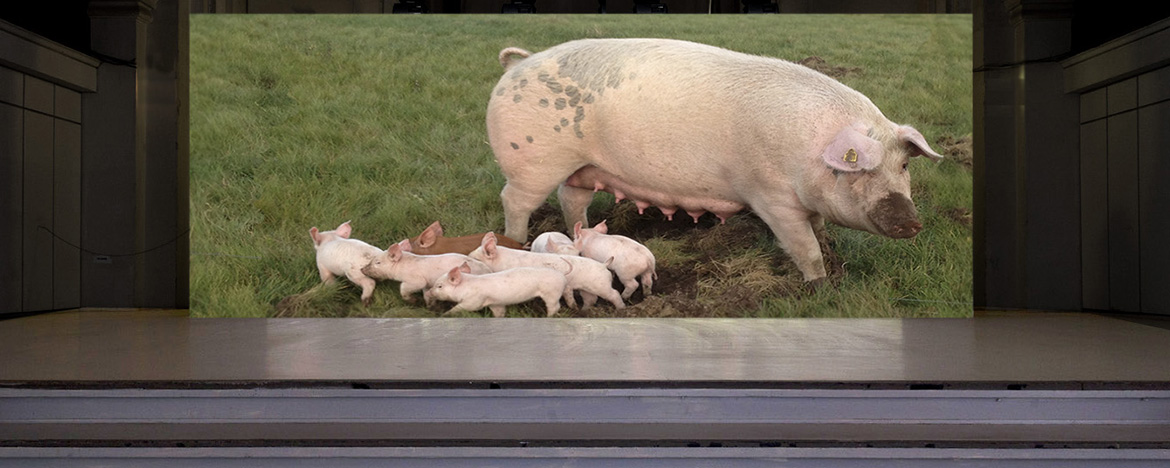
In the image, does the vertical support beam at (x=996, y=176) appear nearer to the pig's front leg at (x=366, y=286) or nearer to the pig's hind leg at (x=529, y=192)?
the pig's hind leg at (x=529, y=192)

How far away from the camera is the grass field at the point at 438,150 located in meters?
4.34

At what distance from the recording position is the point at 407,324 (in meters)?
3.82

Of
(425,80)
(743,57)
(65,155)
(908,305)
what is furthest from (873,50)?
(65,155)

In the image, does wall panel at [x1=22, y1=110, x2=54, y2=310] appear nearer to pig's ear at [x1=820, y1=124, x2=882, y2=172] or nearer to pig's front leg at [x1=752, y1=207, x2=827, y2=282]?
pig's front leg at [x1=752, y1=207, x2=827, y2=282]

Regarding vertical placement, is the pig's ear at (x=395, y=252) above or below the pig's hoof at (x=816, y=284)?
above

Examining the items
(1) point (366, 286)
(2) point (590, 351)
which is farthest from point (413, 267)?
(2) point (590, 351)

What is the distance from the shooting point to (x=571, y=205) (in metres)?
4.49

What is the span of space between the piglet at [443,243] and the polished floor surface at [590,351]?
487 mm

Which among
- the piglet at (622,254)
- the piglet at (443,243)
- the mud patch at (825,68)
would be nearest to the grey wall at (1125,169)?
the mud patch at (825,68)

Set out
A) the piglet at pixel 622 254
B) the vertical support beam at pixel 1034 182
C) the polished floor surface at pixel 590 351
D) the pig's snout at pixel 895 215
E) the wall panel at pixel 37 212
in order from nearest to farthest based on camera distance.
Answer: the polished floor surface at pixel 590 351
the pig's snout at pixel 895 215
the piglet at pixel 622 254
the wall panel at pixel 37 212
the vertical support beam at pixel 1034 182

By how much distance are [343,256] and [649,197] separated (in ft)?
4.74

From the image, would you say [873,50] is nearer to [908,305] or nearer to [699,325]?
[908,305]

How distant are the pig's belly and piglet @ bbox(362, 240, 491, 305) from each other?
734 millimetres

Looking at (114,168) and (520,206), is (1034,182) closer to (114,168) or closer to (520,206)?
(520,206)
